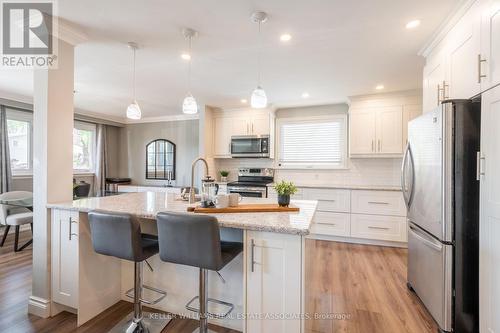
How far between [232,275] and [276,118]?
3.57 meters

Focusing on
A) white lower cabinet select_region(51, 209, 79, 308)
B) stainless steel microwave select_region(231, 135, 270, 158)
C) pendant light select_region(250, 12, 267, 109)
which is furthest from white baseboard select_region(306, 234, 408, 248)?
white lower cabinet select_region(51, 209, 79, 308)

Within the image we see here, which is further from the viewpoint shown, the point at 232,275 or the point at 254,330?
the point at 232,275

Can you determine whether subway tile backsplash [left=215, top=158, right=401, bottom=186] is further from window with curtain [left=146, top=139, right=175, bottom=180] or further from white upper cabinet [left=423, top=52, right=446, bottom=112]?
window with curtain [left=146, top=139, right=175, bottom=180]

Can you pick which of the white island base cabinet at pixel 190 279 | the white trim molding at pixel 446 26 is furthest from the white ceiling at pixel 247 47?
the white island base cabinet at pixel 190 279

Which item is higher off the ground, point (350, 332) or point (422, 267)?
point (422, 267)

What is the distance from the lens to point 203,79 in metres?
3.39

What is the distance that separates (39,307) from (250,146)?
3535mm

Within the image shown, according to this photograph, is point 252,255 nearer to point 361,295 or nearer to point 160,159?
point 361,295

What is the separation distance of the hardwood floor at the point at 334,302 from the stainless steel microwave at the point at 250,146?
2154 mm

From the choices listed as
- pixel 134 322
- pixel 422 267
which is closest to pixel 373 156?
pixel 422 267

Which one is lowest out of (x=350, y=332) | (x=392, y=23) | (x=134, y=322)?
(x=350, y=332)

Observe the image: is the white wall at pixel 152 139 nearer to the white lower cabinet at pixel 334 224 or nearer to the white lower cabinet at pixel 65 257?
the white lower cabinet at pixel 334 224

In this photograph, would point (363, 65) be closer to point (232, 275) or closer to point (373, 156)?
point (373, 156)

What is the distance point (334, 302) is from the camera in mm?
2254
